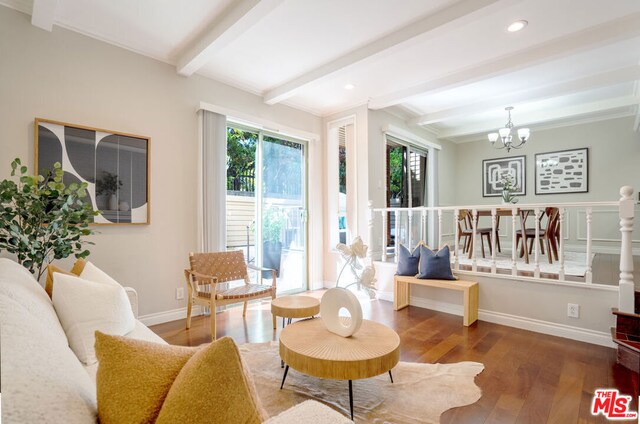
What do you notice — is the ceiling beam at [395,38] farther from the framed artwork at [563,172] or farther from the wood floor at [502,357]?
the framed artwork at [563,172]

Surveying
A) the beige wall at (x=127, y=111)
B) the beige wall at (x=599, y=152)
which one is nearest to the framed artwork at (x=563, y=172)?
the beige wall at (x=599, y=152)

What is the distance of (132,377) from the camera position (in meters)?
0.73

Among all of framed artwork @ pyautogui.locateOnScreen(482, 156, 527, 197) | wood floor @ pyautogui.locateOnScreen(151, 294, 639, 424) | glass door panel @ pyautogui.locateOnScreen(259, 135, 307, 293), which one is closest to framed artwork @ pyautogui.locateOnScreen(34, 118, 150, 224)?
wood floor @ pyautogui.locateOnScreen(151, 294, 639, 424)

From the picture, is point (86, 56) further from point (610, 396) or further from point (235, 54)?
point (610, 396)

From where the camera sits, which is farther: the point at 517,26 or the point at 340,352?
the point at 517,26

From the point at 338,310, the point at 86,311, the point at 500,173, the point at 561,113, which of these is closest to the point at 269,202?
the point at 338,310

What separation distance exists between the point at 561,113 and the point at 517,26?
11.1ft

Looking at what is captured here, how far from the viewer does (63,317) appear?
1459 mm

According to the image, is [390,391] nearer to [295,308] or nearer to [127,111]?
[295,308]

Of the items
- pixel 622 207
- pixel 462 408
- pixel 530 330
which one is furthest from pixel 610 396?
pixel 622 207

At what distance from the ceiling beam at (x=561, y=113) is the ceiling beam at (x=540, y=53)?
2.56 m

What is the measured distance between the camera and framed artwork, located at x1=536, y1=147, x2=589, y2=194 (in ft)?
19.4

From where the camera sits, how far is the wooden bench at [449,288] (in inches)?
132

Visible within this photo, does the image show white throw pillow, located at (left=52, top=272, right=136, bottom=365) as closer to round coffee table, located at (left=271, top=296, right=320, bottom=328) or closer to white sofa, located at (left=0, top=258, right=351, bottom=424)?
white sofa, located at (left=0, top=258, right=351, bottom=424)
